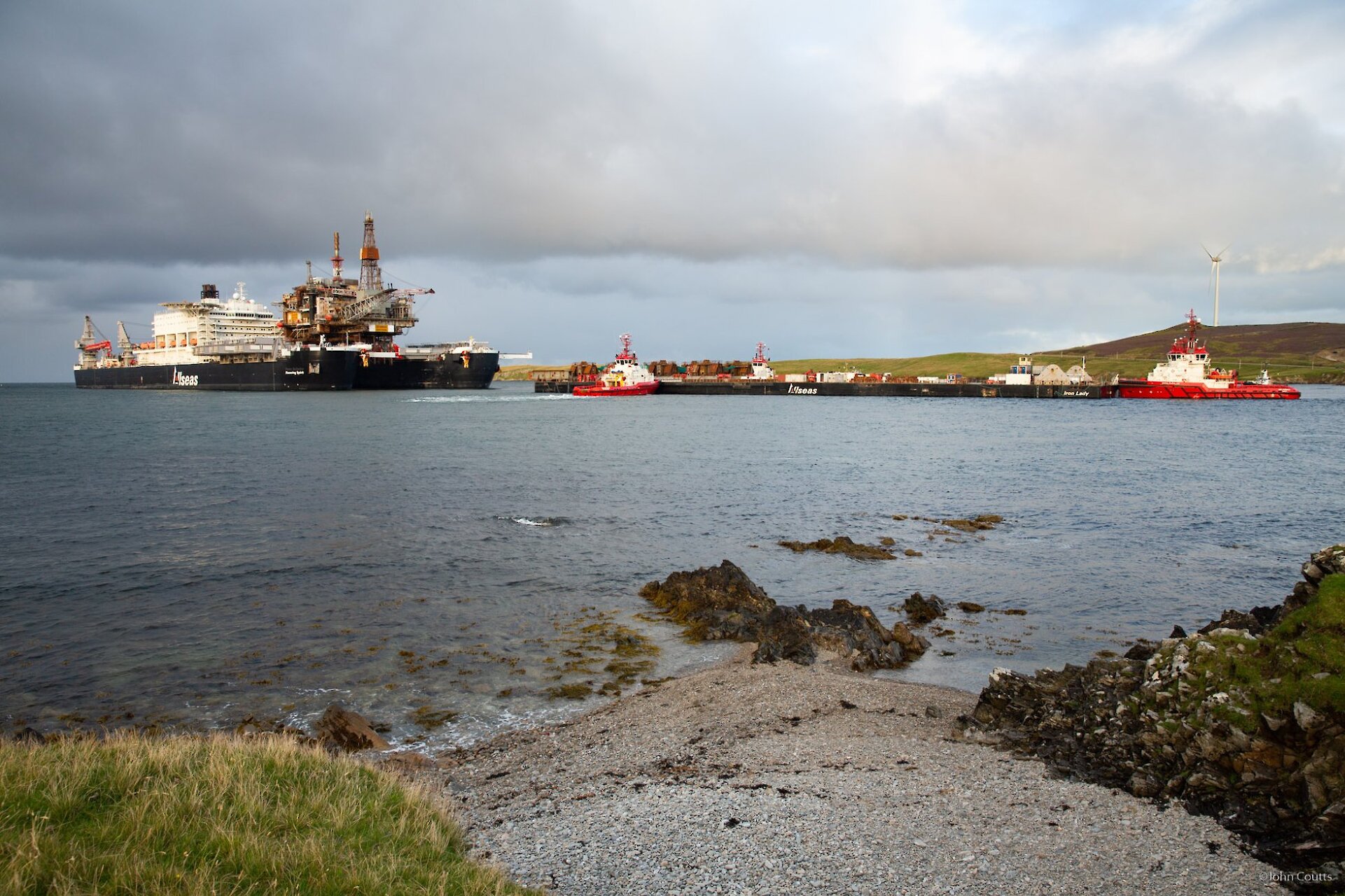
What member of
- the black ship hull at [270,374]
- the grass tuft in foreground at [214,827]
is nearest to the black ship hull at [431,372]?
the black ship hull at [270,374]

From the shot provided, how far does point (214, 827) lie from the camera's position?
7.20 m

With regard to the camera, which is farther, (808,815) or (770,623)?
(770,623)

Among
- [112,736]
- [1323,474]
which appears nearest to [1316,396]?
Answer: [1323,474]

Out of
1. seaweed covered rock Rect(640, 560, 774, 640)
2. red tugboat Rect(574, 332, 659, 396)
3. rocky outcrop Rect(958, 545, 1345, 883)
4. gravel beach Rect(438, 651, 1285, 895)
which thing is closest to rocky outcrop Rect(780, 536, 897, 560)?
seaweed covered rock Rect(640, 560, 774, 640)

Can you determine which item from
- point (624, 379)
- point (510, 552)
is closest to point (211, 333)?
point (624, 379)

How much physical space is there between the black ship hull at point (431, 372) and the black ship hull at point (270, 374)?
9.85ft

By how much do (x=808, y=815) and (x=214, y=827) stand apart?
19.2 ft

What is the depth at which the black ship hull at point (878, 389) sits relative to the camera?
443ft

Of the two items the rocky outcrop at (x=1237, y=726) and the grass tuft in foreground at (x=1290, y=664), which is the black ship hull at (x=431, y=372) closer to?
the rocky outcrop at (x=1237, y=726)

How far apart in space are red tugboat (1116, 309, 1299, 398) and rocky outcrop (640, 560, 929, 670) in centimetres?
12713

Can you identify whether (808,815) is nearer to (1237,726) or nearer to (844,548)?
(1237,726)

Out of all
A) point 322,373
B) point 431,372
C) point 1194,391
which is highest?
point 431,372

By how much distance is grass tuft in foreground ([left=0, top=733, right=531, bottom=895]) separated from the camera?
6.28 meters

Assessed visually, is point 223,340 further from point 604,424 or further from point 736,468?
point 736,468
